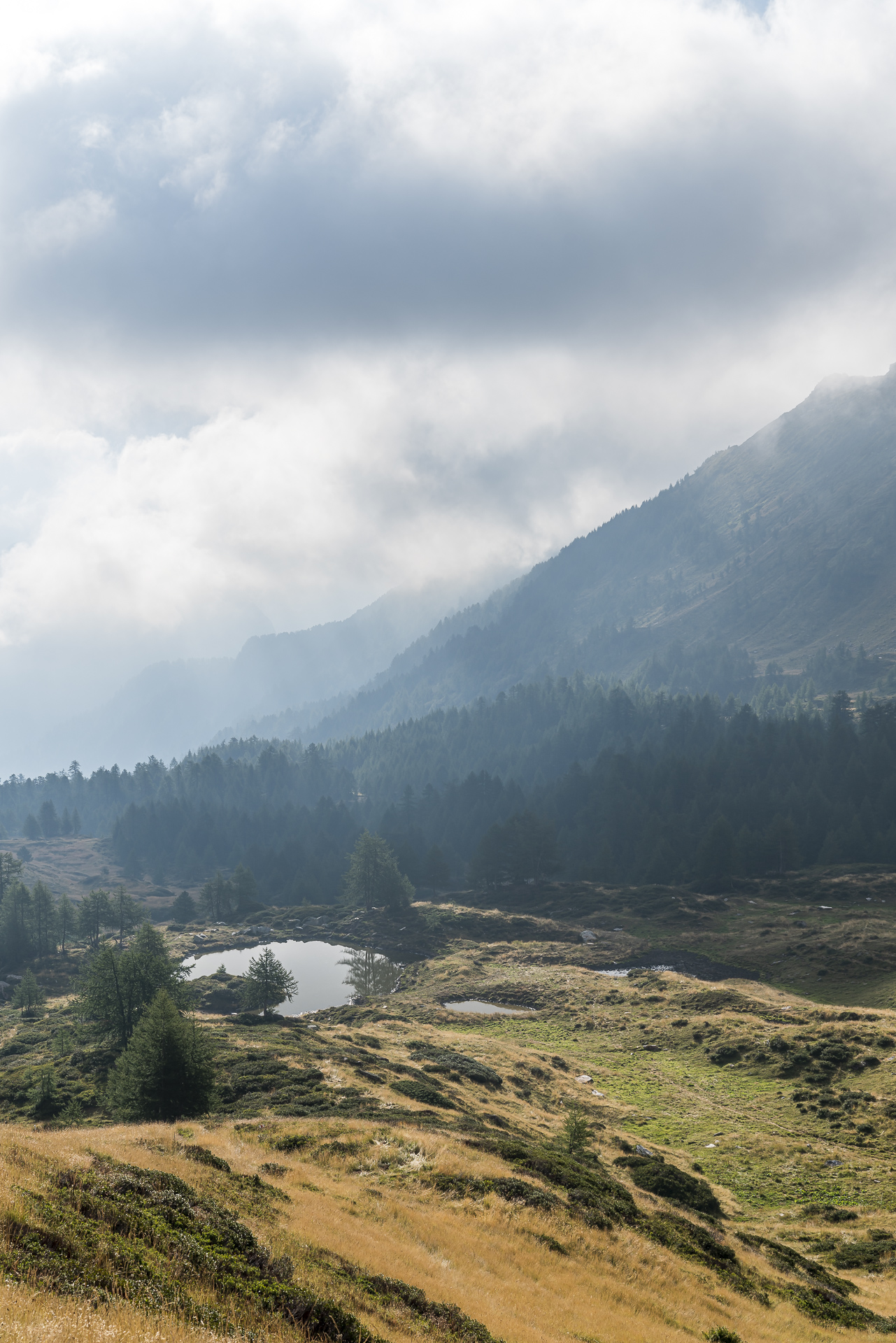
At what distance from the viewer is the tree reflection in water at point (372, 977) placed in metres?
89.4

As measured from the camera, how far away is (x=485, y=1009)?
8294 cm

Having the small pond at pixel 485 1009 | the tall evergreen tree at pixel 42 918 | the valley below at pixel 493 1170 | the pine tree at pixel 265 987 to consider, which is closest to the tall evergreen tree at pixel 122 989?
the valley below at pixel 493 1170

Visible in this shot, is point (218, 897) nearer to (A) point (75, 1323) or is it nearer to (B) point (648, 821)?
(B) point (648, 821)

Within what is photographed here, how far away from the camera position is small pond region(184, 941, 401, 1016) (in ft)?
294

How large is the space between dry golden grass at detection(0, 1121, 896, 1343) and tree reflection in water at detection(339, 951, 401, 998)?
6723 centimetres

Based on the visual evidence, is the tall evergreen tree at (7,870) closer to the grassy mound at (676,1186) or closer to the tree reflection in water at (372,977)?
the tree reflection in water at (372,977)

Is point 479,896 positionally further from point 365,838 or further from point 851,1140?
point 851,1140

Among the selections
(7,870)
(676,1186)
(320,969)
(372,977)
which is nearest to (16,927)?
(7,870)

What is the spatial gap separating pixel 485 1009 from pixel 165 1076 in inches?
2291

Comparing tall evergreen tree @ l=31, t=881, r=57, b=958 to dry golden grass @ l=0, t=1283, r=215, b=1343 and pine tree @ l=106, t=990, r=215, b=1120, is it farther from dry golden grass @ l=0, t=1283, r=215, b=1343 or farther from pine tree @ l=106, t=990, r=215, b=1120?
dry golden grass @ l=0, t=1283, r=215, b=1343

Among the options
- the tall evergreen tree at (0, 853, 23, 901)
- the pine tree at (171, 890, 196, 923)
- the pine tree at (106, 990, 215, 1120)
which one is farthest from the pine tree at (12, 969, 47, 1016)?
the tall evergreen tree at (0, 853, 23, 901)

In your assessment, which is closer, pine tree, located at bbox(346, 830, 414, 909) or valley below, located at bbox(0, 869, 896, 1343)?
valley below, located at bbox(0, 869, 896, 1343)

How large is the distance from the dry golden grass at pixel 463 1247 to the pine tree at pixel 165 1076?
630cm

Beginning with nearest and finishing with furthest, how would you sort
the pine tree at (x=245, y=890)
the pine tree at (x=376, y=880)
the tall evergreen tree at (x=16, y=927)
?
1. the tall evergreen tree at (x=16, y=927)
2. the pine tree at (x=376, y=880)
3. the pine tree at (x=245, y=890)
